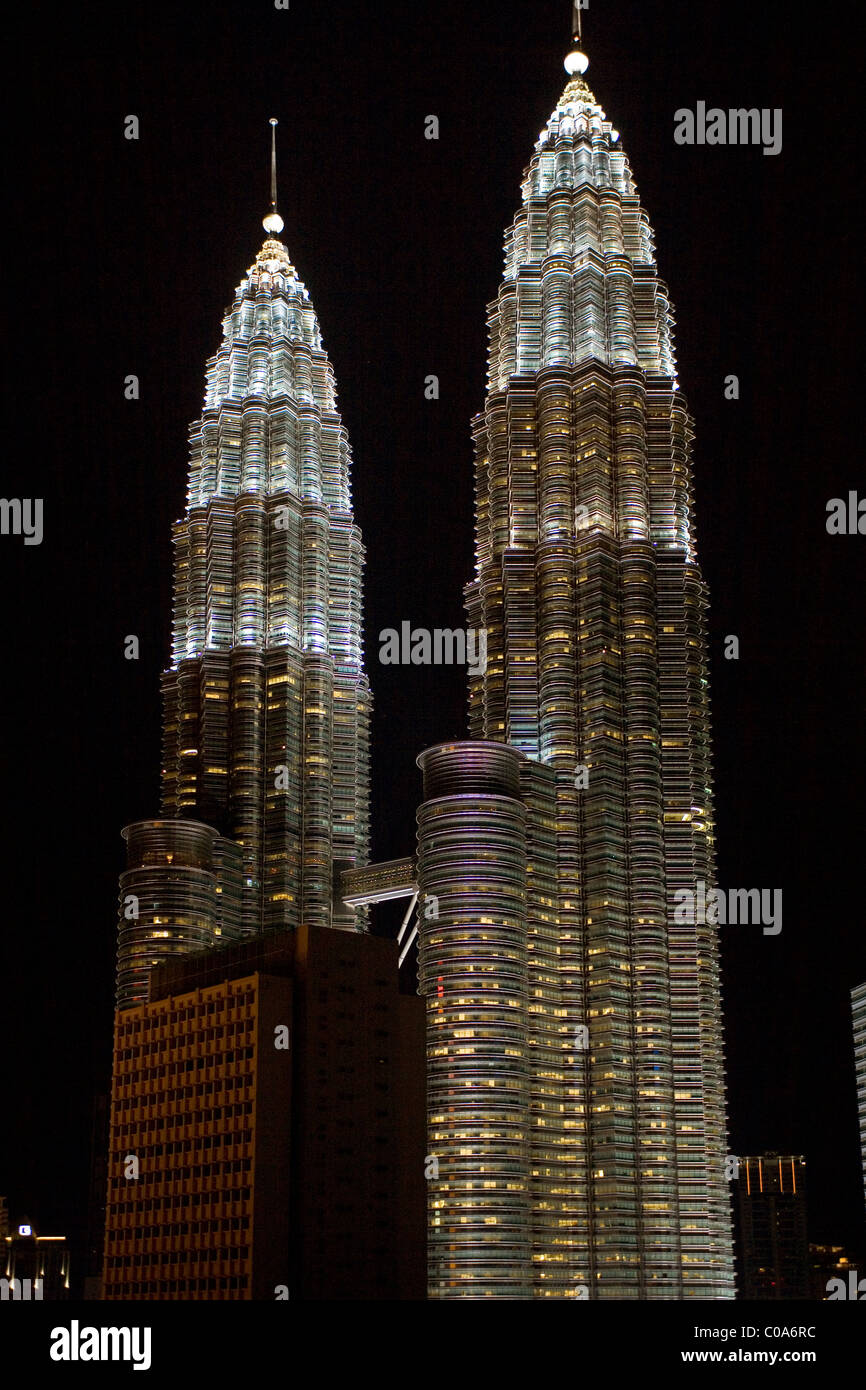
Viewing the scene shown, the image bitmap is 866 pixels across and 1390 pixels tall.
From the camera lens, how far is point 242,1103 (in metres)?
193

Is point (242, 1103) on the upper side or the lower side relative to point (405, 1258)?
upper
